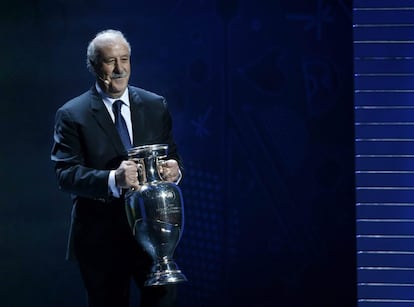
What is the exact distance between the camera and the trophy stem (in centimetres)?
378

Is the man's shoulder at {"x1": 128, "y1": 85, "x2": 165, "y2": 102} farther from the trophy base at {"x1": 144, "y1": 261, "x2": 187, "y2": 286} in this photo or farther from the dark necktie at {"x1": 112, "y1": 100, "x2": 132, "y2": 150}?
the trophy base at {"x1": 144, "y1": 261, "x2": 187, "y2": 286}

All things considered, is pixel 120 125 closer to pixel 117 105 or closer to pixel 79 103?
pixel 117 105

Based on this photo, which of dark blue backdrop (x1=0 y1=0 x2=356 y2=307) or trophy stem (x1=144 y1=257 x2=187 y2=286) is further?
dark blue backdrop (x1=0 y1=0 x2=356 y2=307)

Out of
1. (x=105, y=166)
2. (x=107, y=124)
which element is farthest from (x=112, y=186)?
(x=107, y=124)

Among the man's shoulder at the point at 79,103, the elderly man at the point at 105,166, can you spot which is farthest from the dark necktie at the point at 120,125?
the man's shoulder at the point at 79,103

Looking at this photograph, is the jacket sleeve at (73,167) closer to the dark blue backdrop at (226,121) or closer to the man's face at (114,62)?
the man's face at (114,62)

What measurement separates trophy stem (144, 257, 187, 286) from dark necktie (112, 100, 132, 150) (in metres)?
0.52

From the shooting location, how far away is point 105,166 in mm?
3982

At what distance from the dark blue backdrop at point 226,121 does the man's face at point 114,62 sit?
117cm

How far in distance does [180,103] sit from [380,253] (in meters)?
1.33

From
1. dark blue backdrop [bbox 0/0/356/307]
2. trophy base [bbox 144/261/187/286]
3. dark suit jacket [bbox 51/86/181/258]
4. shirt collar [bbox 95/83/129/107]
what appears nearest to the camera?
trophy base [bbox 144/261/187/286]

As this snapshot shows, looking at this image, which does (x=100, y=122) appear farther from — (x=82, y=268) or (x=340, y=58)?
(x=340, y=58)

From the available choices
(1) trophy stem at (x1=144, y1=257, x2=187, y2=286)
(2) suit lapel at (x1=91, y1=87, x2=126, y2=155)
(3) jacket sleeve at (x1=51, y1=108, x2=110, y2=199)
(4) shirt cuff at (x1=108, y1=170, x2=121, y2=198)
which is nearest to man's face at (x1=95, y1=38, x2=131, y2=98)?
(2) suit lapel at (x1=91, y1=87, x2=126, y2=155)

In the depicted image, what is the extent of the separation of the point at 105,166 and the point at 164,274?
0.53 meters
